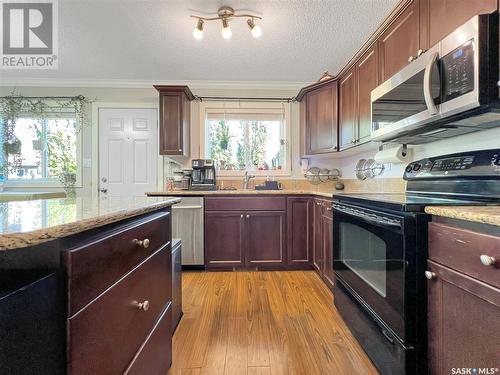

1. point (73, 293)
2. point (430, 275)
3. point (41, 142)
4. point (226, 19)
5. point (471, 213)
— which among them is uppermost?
point (226, 19)

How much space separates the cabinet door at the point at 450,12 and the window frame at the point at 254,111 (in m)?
2.16

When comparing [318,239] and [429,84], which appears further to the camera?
[318,239]

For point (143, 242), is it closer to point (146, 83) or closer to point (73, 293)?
point (73, 293)

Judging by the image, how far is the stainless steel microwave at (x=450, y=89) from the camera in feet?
3.44

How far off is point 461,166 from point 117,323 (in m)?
1.57

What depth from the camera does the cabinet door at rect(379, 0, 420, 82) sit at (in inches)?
61.0

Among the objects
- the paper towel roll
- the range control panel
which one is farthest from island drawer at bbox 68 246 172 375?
the paper towel roll

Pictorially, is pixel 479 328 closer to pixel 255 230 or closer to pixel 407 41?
pixel 407 41

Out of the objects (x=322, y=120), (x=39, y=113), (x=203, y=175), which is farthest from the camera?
(x=39, y=113)

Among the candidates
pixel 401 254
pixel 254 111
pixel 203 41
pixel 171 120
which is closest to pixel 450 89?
pixel 401 254

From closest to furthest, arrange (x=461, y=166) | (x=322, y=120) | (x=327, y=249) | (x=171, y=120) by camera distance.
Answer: (x=461, y=166)
(x=327, y=249)
(x=322, y=120)
(x=171, y=120)

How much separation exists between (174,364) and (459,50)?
2075 millimetres

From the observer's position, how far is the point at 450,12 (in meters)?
1.26

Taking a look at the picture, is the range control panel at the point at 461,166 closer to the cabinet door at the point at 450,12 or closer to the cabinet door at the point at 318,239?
the cabinet door at the point at 450,12
